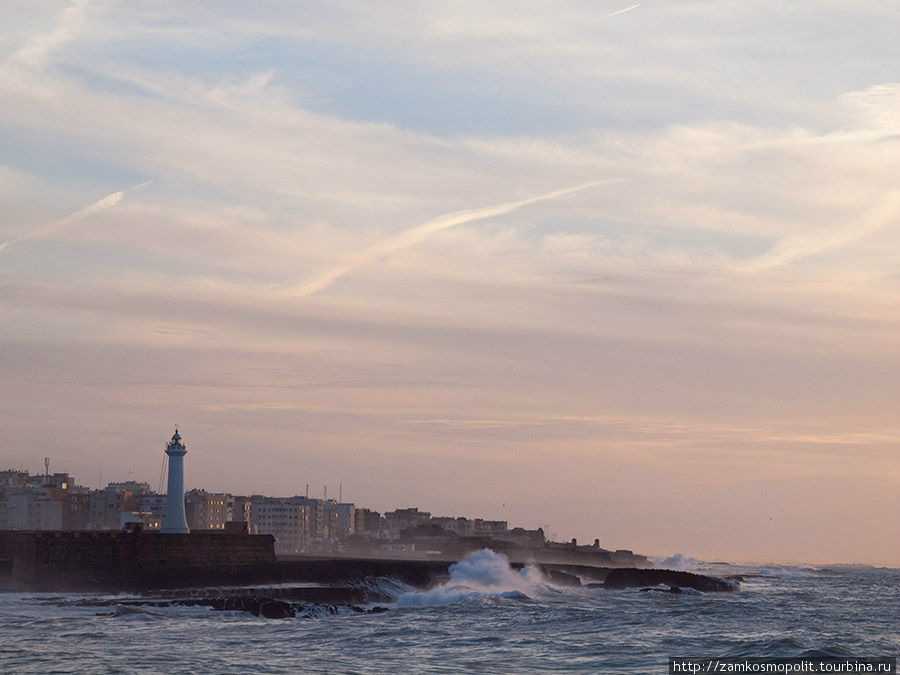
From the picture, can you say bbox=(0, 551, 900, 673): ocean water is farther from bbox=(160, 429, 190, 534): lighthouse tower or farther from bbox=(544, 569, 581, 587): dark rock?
bbox=(544, 569, 581, 587): dark rock

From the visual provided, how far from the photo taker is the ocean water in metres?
29.1

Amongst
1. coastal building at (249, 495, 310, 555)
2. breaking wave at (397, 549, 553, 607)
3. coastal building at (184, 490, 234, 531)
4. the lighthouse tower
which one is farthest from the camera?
coastal building at (249, 495, 310, 555)

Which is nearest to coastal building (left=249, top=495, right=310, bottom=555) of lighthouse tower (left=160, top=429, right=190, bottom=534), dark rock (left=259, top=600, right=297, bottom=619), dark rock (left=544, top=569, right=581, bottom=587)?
dark rock (left=544, top=569, right=581, bottom=587)

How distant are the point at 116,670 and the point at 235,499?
559ft

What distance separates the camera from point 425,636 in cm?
3688

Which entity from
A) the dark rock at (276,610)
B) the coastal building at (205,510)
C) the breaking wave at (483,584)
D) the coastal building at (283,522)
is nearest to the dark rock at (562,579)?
the breaking wave at (483,584)

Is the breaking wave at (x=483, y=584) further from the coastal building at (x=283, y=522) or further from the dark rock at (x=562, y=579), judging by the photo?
the coastal building at (x=283, y=522)

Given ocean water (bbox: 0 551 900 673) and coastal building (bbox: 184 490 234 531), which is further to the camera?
coastal building (bbox: 184 490 234 531)

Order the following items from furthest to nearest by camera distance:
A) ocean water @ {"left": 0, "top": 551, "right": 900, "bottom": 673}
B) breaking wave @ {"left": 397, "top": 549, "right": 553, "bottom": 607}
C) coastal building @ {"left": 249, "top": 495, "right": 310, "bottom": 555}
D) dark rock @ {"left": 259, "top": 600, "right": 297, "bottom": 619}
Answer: coastal building @ {"left": 249, "top": 495, "right": 310, "bottom": 555}, breaking wave @ {"left": 397, "top": 549, "right": 553, "bottom": 607}, dark rock @ {"left": 259, "top": 600, "right": 297, "bottom": 619}, ocean water @ {"left": 0, "top": 551, "right": 900, "bottom": 673}

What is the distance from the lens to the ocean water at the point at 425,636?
29125mm

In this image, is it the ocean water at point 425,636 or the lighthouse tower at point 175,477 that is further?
the lighthouse tower at point 175,477

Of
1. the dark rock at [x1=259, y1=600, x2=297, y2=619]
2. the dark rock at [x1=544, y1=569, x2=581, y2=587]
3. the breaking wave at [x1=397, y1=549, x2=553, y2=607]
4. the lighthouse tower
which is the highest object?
the lighthouse tower

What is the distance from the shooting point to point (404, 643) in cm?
3456

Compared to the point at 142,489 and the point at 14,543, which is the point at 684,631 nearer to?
the point at 14,543
